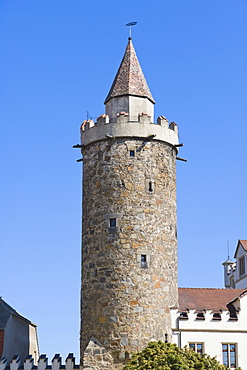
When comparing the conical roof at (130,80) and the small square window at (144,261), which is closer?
the small square window at (144,261)

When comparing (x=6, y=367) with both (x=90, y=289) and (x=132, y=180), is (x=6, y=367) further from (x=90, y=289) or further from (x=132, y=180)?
(x=132, y=180)

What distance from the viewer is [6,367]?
38469 millimetres

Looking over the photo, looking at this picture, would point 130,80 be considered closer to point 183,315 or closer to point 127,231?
point 127,231

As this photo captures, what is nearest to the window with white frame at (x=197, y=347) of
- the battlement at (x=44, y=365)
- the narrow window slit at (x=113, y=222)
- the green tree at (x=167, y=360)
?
the green tree at (x=167, y=360)

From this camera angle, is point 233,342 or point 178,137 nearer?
point 233,342

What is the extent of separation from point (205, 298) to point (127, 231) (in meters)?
6.79

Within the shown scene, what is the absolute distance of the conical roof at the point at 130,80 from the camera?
4128cm

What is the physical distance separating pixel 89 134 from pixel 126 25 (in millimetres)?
7213

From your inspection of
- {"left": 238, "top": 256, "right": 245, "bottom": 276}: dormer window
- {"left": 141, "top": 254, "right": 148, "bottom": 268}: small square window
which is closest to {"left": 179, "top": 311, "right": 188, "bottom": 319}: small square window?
{"left": 141, "top": 254, "right": 148, "bottom": 268}: small square window

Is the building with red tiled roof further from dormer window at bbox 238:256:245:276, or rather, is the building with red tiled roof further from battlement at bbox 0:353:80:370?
dormer window at bbox 238:256:245:276

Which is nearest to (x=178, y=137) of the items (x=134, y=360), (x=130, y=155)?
(x=130, y=155)

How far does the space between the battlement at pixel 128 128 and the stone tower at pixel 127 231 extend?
52 millimetres

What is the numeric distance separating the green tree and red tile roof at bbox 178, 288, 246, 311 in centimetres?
532

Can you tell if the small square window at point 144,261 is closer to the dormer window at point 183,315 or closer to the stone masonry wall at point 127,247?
the stone masonry wall at point 127,247
